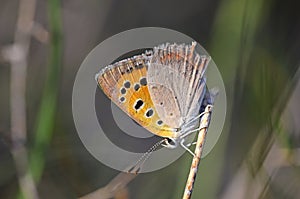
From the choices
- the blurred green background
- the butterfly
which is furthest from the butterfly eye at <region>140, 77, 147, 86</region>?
the blurred green background

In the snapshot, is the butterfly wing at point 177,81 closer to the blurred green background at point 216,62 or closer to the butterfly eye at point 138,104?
the butterfly eye at point 138,104

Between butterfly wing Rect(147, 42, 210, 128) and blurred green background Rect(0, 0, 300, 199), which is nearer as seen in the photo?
butterfly wing Rect(147, 42, 210, 128)

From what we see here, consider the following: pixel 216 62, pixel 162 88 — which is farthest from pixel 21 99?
pixel 162 88

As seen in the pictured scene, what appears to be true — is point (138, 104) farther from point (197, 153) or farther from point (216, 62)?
point (216, 62)

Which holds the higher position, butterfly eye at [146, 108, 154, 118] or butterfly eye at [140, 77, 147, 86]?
butterfly eye at [140, 77, 147, 86]

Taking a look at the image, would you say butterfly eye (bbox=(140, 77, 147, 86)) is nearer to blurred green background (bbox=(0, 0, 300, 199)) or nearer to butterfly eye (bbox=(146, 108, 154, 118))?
butterfly eye (bbox=(146, 108, 154, 118))

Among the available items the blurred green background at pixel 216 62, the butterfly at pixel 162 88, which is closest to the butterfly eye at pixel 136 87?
the butterfly at pixel 162 88
